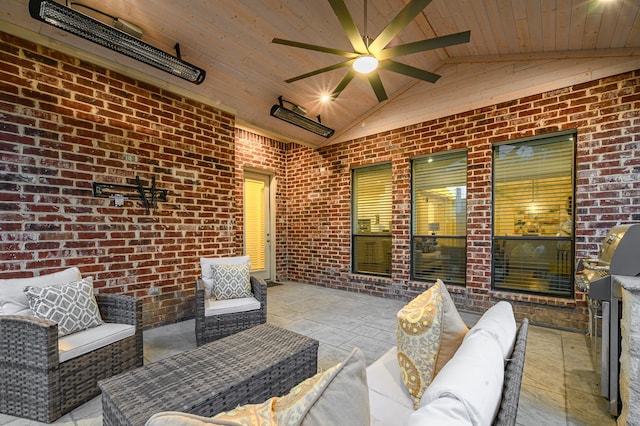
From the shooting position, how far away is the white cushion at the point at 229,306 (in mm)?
2770

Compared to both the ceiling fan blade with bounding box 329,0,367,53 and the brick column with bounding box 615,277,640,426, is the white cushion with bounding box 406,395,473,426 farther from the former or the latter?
the ceiling fan blade with bounding box 329,0,367,53

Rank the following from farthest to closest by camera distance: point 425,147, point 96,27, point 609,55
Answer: point 425,147
point 609,55
point 96,27

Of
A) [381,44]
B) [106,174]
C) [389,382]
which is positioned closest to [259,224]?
[106,174]

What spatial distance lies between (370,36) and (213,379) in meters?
3.62

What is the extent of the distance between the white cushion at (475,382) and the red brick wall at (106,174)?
3.44 meters

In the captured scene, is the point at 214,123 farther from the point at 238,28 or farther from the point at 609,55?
the point at 609,55

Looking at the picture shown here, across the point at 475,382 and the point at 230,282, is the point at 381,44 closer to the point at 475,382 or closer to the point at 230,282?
the point at 475,382

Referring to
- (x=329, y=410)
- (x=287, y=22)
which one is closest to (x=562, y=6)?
(x=287, y=22)

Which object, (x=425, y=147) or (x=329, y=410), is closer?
(x=329, y=410)

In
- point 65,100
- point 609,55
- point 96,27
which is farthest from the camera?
point 609,55

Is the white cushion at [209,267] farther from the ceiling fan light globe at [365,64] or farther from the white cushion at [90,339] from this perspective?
the ceiling fan light globe at [365,64]

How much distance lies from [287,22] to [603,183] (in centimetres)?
383

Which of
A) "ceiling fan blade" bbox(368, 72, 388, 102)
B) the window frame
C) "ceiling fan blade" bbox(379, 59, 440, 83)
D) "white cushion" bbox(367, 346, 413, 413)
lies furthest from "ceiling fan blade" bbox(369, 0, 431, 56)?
the window frame

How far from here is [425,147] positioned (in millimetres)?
4328
